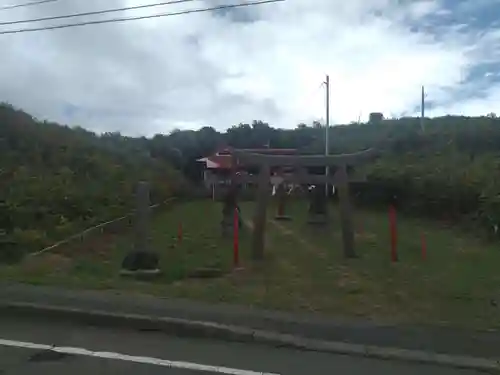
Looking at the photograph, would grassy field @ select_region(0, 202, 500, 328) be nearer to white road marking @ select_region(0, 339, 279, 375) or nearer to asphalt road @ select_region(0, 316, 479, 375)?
asphalt road @ select_region(0, 316, 479, 375)

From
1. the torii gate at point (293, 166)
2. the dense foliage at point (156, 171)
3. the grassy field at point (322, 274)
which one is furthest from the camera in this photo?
the dense foliage at point (156, 171)

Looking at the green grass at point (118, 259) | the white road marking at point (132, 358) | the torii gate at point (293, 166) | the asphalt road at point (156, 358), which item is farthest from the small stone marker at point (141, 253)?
the white road marking at point (132, 358)

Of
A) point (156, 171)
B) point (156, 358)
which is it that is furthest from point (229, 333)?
point (156, 171)

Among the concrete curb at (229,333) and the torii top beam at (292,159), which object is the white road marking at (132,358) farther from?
the torii top beam at (292,159)

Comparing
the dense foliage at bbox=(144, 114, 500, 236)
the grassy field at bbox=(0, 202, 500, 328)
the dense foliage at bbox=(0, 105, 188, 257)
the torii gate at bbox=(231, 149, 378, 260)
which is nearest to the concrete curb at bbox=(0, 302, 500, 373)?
the grassy field at bbox=(0, 202, 500, 328)

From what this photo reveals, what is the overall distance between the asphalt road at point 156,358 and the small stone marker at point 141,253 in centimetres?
272

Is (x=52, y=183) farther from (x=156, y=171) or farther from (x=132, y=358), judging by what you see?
(x=156, y=171)

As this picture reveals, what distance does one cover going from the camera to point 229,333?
527 centimetres

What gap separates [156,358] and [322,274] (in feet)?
13.9

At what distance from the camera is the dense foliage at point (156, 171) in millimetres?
12375

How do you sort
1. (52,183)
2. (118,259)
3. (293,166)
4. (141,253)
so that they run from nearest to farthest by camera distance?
(141,253) < (118,259) < (293,166) < (52,183)

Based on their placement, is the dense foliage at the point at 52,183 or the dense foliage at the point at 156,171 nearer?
the dense foliage at the point at 52,183

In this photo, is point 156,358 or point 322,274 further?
point 322,274

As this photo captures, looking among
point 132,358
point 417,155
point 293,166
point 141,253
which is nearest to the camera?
point 132,358
